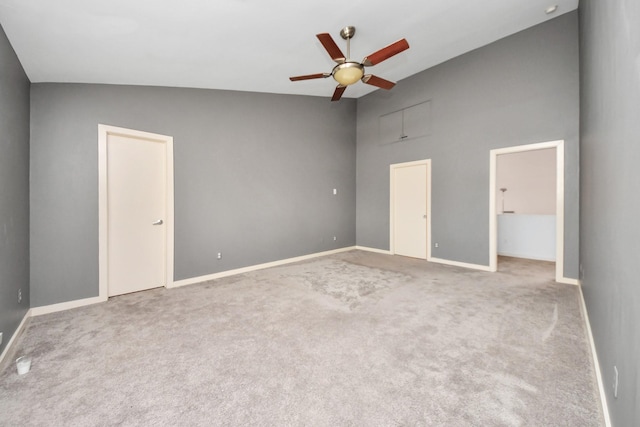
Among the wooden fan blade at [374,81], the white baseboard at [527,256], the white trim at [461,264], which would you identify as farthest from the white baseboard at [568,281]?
the wooden fan blade at [374,81]

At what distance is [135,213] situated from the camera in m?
3.54

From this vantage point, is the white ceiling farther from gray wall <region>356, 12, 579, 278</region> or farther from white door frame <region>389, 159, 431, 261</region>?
white door frame <region>389, 159, 431, 261</region>

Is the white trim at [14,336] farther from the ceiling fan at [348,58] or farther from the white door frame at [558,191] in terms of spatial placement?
the white door frame at [558,191]

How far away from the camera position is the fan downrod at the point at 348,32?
316 cm

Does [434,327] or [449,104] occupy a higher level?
[449,104]

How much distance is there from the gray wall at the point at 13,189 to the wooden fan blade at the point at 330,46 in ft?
8.24

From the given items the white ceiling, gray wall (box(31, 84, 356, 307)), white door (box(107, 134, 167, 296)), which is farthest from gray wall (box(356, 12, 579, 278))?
white door (box(107, 134, 167, 296))

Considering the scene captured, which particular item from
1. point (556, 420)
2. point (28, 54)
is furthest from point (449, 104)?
point (28, 54)

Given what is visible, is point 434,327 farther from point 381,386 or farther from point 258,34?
point 258,34

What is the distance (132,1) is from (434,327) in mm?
3707

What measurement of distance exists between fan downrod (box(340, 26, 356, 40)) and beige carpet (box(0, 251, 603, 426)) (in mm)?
3158

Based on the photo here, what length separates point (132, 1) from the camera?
6.93ft

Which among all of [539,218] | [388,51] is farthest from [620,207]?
[539,218]

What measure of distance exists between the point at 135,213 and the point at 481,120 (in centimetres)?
542
